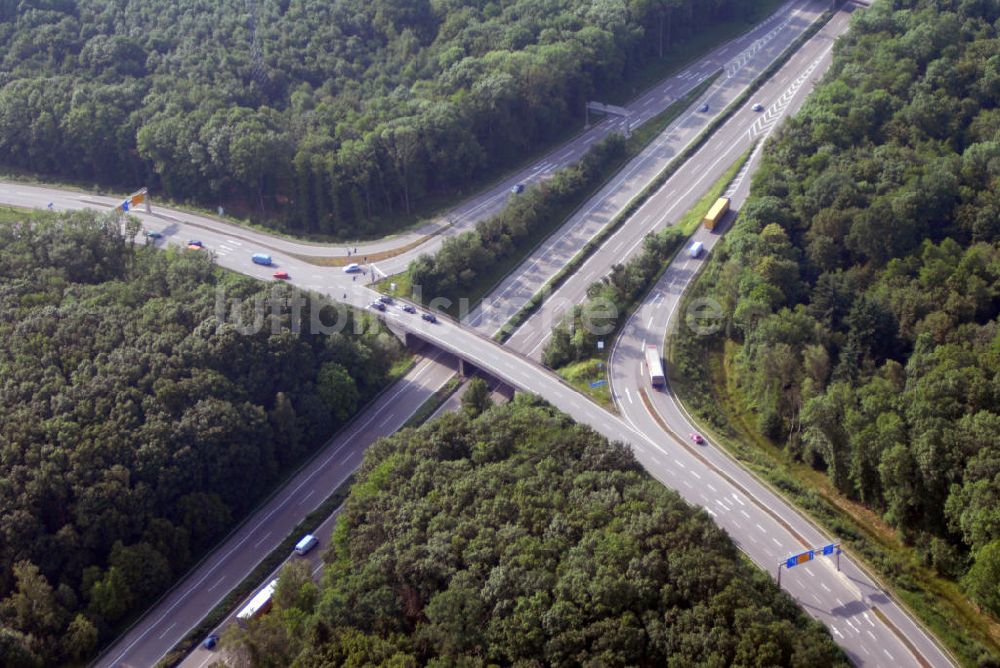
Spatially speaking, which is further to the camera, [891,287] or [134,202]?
[134,202]

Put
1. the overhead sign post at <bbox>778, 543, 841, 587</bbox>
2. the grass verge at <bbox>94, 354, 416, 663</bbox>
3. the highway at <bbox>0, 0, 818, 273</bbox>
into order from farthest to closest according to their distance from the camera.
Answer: the highway at <bbox>0, 0, 818, 273</bbox> < the grass verge at <bbox>94, 354, 416, 663</bbox> < the overhead sign post at <bbox>778, 543, 841, 587</bbox>

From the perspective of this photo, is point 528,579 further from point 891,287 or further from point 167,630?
point 891,287

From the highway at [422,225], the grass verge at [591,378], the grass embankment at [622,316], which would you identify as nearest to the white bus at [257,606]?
the grass verge at [591,378]

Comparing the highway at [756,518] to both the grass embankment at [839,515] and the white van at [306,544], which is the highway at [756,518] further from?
the white van at [306,544]

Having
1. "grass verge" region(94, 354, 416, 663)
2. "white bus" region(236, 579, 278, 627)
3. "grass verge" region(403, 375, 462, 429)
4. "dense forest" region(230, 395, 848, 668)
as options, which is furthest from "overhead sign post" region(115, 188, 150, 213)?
"white bus" region(236, 579, 278, 627)

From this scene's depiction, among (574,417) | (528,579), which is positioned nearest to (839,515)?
(574,417)

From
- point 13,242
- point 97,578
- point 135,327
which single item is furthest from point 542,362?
point 13,242

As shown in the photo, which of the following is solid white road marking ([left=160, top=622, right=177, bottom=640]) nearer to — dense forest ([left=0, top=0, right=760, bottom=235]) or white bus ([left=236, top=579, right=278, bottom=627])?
white bus ([left=236, top=579, right=278, bottom=627])
